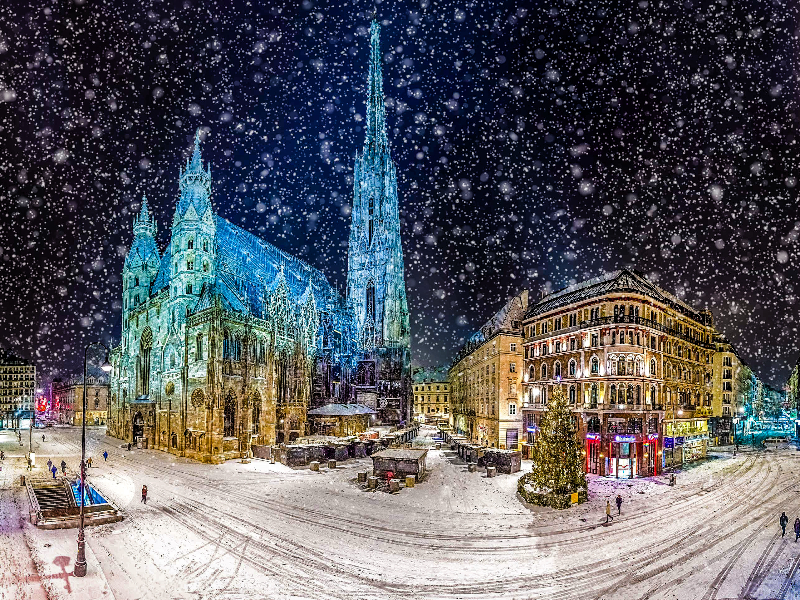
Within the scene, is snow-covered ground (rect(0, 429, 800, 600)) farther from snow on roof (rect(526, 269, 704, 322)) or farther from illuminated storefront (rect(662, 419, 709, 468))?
snow on roof (rect(526, 269, 704, 322))

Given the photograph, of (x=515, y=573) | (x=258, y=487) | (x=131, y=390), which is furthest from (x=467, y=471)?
(x=131, y=390)

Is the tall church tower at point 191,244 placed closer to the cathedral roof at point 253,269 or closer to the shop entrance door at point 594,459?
the cathedral roof at point 253,269

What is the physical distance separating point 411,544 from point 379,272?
83.1 metres

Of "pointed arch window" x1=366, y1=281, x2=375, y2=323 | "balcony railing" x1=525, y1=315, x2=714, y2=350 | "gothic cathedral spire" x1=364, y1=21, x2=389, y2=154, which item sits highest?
"gothic cathedral spire" x1=364, y1=21, x2=389, y2=154

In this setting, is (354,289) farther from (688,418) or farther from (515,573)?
(515,573)

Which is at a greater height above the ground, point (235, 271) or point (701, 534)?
point (235, 271)

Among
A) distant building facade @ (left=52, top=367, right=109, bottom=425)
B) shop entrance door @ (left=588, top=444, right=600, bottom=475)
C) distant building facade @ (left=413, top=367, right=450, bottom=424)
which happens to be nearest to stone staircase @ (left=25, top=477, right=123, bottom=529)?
shop entrance door @ (left=588, top=444, right=600, bottom=475)

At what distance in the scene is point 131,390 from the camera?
75.9m

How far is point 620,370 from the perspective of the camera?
158ft

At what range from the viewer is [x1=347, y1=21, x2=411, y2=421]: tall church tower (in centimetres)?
10381

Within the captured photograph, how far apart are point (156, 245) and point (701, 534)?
76.7 metres

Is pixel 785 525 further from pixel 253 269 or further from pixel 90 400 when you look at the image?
pixel 90 400

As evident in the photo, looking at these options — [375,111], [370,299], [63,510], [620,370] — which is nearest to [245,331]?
[63,510]

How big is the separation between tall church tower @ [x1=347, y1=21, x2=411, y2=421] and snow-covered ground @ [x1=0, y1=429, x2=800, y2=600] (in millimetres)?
61139
